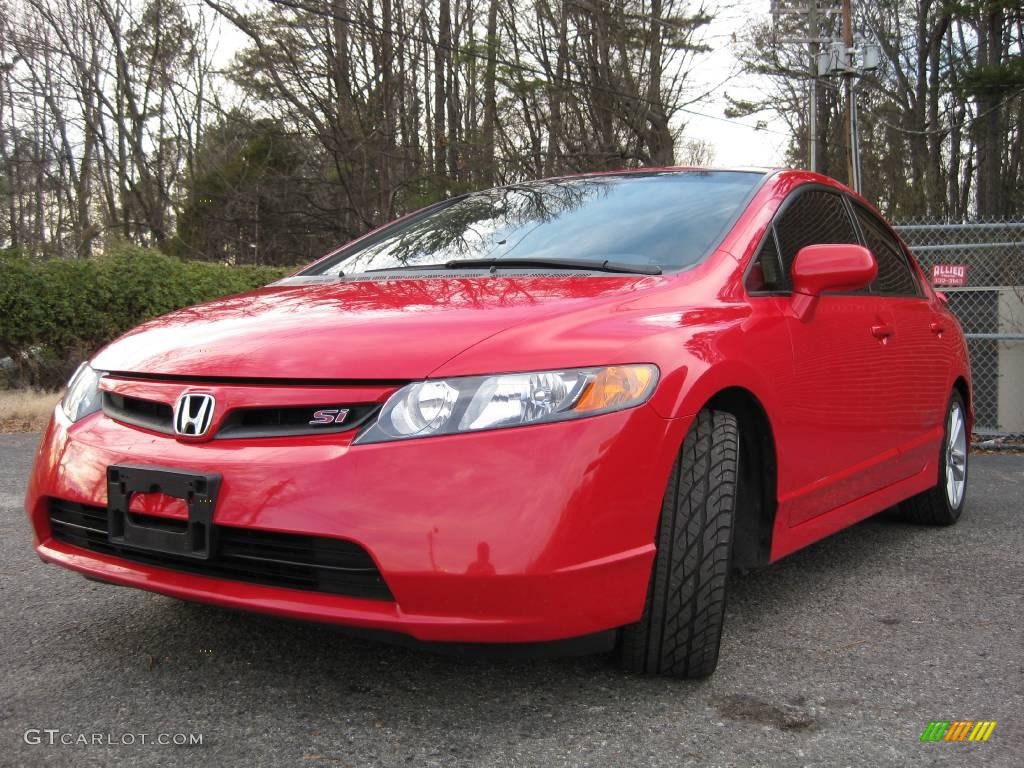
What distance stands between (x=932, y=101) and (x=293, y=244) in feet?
61.2

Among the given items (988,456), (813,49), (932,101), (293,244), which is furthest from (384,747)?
(932,101)

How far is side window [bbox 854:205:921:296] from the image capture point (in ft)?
12.6

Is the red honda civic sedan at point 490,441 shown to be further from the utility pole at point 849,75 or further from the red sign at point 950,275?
the utility pole at point 849,75

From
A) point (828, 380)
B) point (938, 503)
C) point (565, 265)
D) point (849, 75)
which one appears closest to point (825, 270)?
point (828, 380)

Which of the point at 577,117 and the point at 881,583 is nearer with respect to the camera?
the point at 881,583

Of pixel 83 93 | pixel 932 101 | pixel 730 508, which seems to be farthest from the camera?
pixel 932 101

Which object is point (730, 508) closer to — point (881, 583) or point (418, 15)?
point (881, 583)

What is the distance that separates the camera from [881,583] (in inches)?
137

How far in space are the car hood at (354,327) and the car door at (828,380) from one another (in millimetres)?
637

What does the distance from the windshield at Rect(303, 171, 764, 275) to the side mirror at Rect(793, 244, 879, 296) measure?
0.26 meters

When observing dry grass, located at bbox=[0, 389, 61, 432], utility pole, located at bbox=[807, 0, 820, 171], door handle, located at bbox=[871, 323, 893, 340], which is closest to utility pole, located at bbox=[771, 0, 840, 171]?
utility pole, located at bbox=[807, 0, 820, 171]

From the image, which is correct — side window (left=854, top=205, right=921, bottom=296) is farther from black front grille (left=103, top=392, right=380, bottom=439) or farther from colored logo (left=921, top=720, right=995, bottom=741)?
black front grille (left=103, top=392, right=380, bottom=439)

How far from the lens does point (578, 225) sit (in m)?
3.19

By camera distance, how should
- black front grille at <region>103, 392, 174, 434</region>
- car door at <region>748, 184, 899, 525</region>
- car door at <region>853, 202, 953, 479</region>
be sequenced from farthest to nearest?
car door at <region>853, 202, 953, 479</region>
car door at <region>748, 184, 899, 525</region>
black front grille at <region>103, 392, 174, 434</region>
